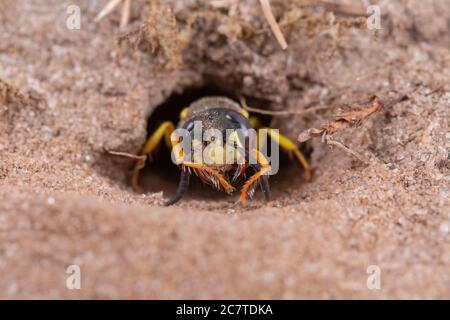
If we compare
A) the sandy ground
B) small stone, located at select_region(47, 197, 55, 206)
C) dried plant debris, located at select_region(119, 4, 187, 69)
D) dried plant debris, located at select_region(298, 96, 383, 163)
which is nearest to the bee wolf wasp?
the sandy ground

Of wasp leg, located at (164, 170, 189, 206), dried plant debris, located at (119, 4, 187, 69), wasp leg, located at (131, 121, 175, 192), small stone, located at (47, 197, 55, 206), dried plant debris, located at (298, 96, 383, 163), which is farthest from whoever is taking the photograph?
wasp leg, located at (131, 121, 175, 192)

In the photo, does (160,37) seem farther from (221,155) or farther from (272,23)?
(221,155)

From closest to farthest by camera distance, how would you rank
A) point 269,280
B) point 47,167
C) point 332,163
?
1. point 269,280
2. point 47,167
3. point 332,163

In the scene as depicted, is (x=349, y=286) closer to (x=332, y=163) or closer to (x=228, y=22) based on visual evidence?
(x=332, y=163)

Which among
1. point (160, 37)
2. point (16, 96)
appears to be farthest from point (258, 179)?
point (16, 96)

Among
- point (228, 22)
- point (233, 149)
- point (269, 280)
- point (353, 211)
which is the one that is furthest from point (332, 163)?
point (269, 280)

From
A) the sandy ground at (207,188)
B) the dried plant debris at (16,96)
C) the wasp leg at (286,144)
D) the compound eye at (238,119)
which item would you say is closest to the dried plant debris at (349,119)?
the sandy ground at (207,188)

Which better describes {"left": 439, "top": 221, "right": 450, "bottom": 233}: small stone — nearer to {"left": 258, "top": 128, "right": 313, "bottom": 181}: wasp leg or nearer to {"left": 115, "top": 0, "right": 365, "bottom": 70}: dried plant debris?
{"left": 258, "top": 128, "right": 313, "bottom": 181}: wasp leg

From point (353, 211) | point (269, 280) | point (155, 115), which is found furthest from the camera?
point (155, 115)
